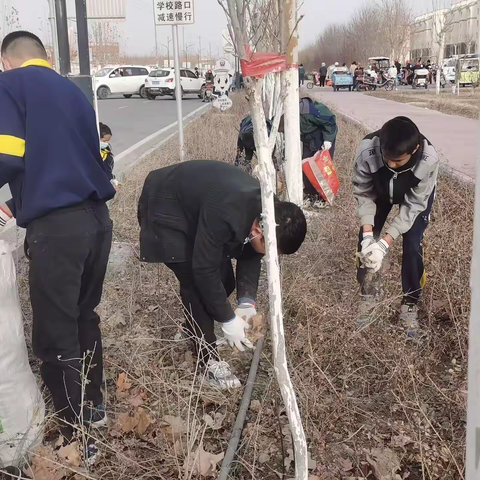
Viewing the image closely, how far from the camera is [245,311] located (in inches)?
116

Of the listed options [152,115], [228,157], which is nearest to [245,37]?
[228,157]

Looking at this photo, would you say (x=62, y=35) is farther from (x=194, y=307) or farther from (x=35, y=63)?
→ (x=194, y=307)

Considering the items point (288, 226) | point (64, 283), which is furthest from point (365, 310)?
point (64, 283)

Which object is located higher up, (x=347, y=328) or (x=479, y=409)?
(x=479, y=409)

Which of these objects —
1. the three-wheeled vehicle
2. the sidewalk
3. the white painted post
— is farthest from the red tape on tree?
the three-wheeled vehicle

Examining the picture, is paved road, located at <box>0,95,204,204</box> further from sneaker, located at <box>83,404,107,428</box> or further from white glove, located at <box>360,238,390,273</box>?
sneaker, located at <box>83,404,107,428</box>

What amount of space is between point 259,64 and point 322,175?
4.72 m

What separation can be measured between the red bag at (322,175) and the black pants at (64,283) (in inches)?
165

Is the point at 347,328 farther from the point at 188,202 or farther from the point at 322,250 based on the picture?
the point at 322,250

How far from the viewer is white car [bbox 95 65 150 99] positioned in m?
30.4

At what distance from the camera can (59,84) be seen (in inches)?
85.1

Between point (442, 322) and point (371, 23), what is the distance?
63.3 meters

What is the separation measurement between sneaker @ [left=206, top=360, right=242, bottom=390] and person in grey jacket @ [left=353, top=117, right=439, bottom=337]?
77 cm

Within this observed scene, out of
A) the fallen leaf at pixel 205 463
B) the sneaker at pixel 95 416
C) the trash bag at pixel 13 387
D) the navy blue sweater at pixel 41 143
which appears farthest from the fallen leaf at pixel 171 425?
the navy blue sweater at pixel 41 143
